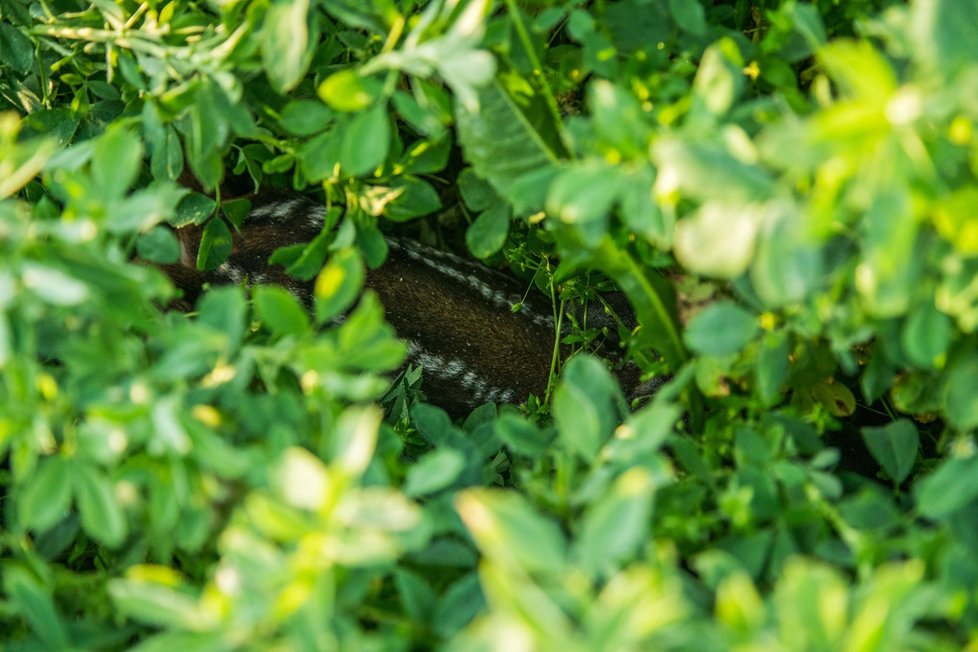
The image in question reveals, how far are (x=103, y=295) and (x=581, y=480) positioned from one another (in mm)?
519

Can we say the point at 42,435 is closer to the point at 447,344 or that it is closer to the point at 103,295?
the point at 103,295

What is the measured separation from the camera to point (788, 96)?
3.05 feet

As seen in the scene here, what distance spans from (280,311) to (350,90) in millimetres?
264

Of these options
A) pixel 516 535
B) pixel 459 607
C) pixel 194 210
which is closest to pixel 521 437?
pixel 459 607

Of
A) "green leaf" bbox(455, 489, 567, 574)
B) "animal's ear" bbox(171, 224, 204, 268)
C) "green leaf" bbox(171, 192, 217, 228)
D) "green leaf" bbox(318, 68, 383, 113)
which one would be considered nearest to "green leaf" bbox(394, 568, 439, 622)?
"green leaf" bbox(455, 489, 567, 574)

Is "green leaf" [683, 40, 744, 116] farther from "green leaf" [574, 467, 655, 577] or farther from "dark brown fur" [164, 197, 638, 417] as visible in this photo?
"dark brown fur" [164, 197, 638, 417]

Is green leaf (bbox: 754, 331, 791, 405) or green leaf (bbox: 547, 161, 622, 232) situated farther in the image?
green leaf (bbox: 754, 331, 791, 405)

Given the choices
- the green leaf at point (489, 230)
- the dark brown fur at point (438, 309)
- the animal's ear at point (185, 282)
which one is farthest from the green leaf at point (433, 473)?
the animal's ear at point (185, 282)

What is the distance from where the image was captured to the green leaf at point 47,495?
31.8 inches

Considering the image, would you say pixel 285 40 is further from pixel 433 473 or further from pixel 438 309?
pixel 438 309

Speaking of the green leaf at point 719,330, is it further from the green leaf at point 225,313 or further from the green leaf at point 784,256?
the green leaf at point 225,313

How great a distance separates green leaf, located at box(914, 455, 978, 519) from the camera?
80cm

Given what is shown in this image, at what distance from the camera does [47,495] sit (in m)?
0.82

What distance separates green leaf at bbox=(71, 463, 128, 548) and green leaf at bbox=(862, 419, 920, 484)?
85 cm
